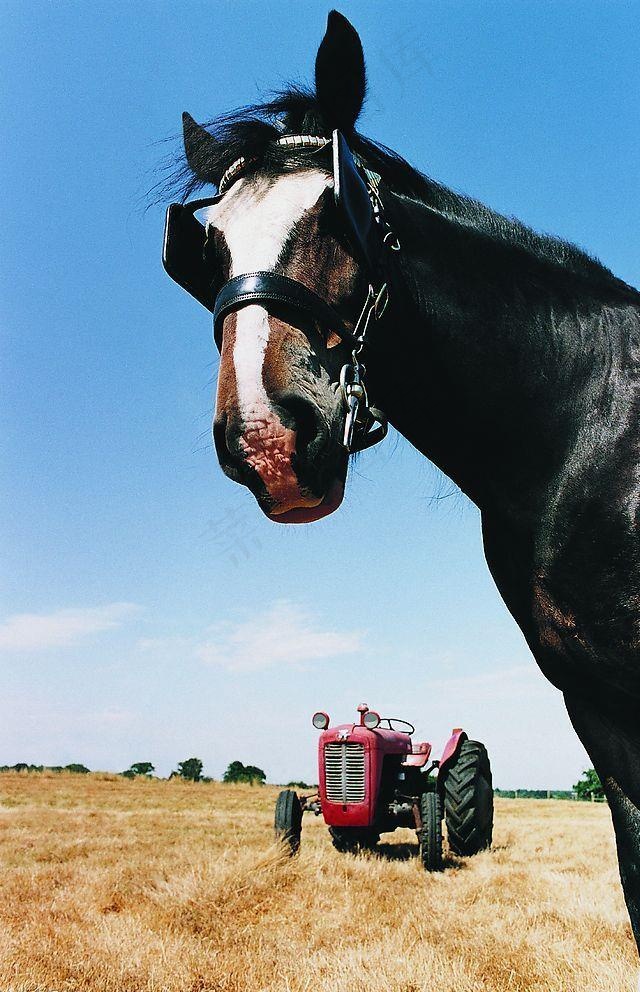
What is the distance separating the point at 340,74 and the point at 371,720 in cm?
846

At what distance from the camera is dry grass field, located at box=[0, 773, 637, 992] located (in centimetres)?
405

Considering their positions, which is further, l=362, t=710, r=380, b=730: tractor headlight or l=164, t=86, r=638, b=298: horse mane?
l=362, t=710, r=380, b=730: tractor headlight

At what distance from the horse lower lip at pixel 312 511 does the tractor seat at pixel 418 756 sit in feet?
→ 28.5

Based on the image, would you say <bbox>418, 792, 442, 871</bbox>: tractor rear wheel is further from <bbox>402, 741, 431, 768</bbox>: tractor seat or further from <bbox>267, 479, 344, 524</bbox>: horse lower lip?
<bbox>267, 479, 344, 524</bbox>: horse lower lip

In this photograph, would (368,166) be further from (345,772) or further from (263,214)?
(345,772)

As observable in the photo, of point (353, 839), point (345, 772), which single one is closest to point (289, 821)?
point (345, 772)

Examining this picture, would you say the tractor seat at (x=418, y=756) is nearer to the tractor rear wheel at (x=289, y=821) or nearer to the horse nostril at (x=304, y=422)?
A: the tractor rear wheel at (x=289, y=821)

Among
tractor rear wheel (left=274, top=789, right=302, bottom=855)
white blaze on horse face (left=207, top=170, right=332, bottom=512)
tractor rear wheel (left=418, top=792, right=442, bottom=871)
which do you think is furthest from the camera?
tractor rear wheel (left=274, top=789, right=302, bottom=855)

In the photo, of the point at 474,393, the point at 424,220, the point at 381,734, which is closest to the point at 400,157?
the point at 424,220

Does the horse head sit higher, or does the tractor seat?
the horse head

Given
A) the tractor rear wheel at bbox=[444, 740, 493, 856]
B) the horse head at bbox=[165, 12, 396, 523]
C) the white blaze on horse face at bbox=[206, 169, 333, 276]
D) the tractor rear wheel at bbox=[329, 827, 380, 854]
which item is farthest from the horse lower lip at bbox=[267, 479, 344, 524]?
the tractor rear wheel at bbox=[329, 827, 380, 854]

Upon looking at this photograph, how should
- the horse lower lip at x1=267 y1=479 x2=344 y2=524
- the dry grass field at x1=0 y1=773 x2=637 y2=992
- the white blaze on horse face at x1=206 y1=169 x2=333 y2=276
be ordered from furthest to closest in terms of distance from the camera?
the dry grass field at x1=0 y1=773 x2=637 y2=992 < the white blaze on horse face at x1=206 y1=169 x2=333 y2=276 < the horse lower lip at x1=267 y1=479 x2=344 y2=524

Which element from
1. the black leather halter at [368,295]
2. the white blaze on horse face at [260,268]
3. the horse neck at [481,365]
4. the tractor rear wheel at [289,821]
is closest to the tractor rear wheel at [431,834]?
the tractor rear wheel at [289,821]

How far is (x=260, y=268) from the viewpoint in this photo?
2.05 metres
